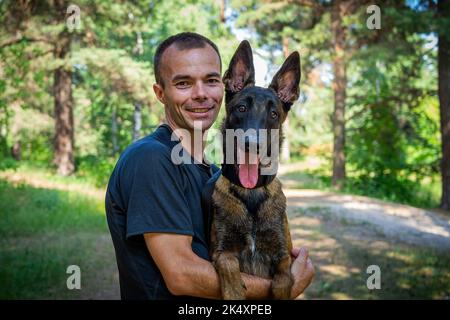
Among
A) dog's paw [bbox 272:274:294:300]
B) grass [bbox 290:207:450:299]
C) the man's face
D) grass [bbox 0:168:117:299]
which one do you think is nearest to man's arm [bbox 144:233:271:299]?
dog's paw [bbox 272:274:294:300]

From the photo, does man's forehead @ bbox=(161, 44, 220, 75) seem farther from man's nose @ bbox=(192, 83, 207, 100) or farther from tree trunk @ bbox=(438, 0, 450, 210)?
tree trunk @ bbox=(438, 0, 450, 210)

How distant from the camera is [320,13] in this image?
22.5 meters

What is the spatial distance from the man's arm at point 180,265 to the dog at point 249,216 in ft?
0.40

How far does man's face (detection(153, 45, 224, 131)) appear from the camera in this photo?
291 centimetres

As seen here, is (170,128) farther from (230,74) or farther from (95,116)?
(95,116)

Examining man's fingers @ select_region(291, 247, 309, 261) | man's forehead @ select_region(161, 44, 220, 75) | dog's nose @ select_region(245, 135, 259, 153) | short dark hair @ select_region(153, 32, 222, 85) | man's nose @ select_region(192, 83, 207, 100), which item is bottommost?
man's fingers @ select_region(291, 247, 309, 261)

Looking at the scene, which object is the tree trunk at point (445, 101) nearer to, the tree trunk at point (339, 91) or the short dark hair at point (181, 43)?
the tree trunk at point (339, 91)

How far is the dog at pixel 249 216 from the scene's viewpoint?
8.98 ft

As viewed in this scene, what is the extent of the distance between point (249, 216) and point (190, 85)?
937 mm

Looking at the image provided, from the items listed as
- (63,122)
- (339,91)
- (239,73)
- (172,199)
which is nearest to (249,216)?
(172,199)

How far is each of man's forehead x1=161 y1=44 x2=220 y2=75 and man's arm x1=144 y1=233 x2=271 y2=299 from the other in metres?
1.11

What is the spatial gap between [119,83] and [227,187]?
16.2 metres

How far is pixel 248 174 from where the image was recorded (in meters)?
2.97

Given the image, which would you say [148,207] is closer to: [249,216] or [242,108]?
[249,216]
